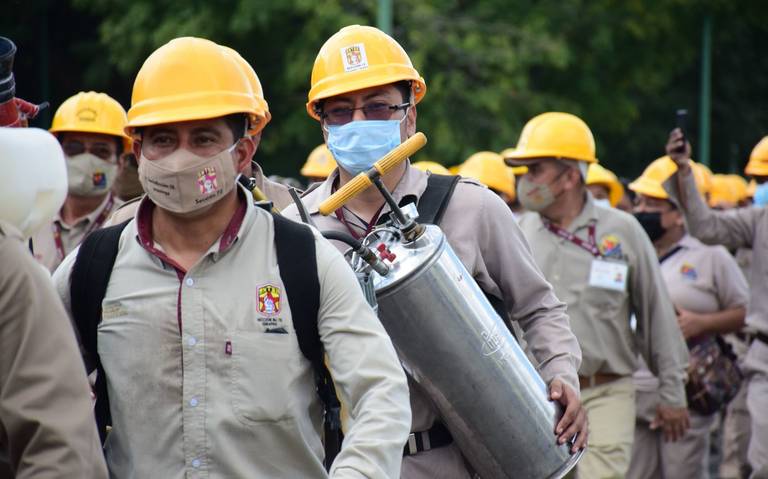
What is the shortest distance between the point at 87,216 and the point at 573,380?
3.69 m

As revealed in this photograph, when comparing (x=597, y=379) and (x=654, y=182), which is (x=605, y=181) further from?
(x=597, y=379)

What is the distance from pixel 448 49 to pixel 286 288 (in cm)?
2031

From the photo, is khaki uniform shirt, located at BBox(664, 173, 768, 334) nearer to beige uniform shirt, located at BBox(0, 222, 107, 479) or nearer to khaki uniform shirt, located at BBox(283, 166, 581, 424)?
khaki uniform shirt, located at BBox(283, 166, 581, 424)

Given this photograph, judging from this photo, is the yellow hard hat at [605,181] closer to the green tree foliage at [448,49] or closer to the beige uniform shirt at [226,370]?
the green tree foliage at [448,49]

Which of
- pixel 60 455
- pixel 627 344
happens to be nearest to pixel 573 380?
pixel 60 455

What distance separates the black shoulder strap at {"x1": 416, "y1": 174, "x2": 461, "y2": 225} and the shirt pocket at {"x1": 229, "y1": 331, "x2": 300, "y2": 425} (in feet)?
4.92

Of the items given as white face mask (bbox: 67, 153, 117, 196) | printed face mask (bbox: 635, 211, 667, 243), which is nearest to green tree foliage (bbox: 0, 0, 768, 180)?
printed face mask (bbox: 635, 211, 667, 243)

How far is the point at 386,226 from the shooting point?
493cm

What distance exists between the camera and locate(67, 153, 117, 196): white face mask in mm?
8180

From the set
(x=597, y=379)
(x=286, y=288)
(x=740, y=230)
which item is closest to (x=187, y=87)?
(x=286, y=288)

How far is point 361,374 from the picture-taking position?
3850 millimetres

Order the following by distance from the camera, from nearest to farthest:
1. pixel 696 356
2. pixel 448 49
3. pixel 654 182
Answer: pixel 696 356 → pixel 654 182 → pixel 448 49

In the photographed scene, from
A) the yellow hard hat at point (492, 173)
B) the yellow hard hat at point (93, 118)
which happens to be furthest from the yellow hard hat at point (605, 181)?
the yellow hard hat at point (93, 118)

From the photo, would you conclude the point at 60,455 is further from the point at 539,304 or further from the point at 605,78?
the point at 605,78
